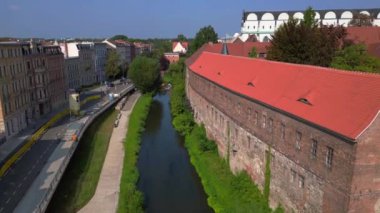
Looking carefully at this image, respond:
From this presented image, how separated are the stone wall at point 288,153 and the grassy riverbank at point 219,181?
723 millimetres

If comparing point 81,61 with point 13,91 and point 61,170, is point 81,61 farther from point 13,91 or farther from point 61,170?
point 61,170

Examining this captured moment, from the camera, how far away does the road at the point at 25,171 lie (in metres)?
23.2

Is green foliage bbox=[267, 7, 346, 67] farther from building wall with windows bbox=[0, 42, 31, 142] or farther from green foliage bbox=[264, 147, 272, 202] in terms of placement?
building wall with windows bbox=[0, 42, 31, 142]

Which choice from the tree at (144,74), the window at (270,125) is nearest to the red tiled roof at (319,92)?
the window at (270,125)

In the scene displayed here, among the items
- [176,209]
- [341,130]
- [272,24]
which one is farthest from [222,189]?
[272,24]

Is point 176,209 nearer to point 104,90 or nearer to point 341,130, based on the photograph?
point 341,130

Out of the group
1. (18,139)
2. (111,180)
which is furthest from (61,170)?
(18,139)

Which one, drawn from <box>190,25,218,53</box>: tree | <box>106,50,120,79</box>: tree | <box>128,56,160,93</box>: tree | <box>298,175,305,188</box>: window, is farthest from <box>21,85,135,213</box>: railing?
<box>190,25,218,53</box>: tree

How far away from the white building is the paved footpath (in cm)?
6220

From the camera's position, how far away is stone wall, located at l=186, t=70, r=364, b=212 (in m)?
15.9

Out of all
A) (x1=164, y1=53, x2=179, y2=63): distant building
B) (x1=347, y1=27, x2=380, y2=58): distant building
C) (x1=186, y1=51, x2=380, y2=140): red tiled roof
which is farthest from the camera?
(x1=164, y1=53, x2=179, y2=63): distant building

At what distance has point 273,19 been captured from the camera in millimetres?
97125

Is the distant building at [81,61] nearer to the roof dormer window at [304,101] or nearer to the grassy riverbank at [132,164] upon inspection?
the grassy riverbank at [132,164]

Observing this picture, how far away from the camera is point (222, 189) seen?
25875 millimetres
